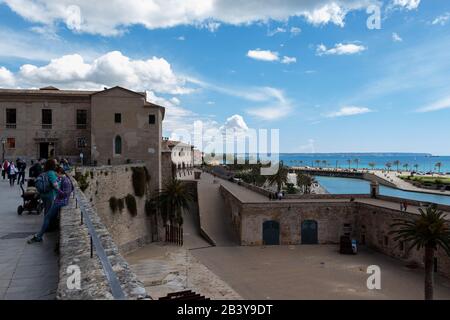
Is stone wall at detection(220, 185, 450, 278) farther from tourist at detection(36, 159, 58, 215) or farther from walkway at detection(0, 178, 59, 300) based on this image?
tourist at detection(36, 159, 58, 215)

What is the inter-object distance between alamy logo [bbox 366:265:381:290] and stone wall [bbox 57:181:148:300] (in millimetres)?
17044

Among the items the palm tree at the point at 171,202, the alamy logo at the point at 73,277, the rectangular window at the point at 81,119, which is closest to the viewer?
the alamy logo at the point at 73,277

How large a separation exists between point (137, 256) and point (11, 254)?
68.3 ft

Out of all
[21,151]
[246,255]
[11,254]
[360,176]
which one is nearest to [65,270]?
[11,254]

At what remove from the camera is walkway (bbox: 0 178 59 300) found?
4793mm

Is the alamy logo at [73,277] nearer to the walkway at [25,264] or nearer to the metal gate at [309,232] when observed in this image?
the walkway at [25,264]

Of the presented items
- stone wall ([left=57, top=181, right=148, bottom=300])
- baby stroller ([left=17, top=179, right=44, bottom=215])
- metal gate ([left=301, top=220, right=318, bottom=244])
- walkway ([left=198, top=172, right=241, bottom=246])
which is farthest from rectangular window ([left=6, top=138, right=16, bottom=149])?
stone wall ([left=57, top=181, right=148, bottom=300])

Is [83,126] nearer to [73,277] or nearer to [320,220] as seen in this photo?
[320,220]

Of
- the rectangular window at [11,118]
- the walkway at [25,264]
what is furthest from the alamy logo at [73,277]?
the rectangular window at [11,118]

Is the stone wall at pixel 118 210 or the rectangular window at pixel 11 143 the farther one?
the rectangular window at pixel 11 143

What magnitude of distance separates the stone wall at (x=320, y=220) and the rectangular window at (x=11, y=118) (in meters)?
21.8

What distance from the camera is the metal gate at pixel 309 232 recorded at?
27.5m

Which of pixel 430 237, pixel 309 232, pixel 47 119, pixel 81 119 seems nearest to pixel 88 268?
pixel 430 237

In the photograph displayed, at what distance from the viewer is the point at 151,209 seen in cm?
3130
